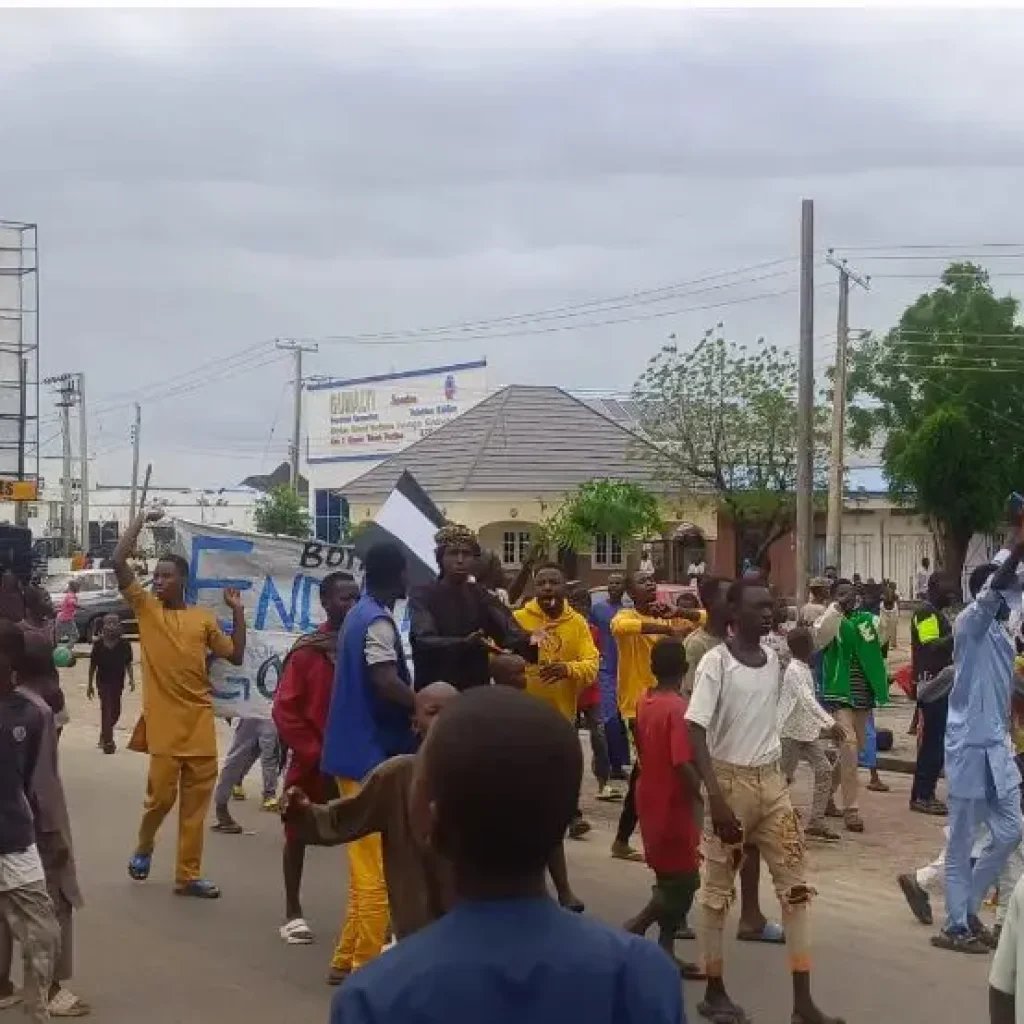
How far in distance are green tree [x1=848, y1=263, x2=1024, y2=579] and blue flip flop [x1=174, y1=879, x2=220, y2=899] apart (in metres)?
30.5

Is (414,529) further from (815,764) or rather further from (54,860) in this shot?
(54,860)

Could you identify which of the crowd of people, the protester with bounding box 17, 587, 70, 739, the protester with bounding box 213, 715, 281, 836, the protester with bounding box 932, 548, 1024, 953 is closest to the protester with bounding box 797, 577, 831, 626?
the crowd of people

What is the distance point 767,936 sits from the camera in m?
8.45

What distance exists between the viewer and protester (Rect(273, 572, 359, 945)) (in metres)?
8.12

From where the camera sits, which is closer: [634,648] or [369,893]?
[369,893]

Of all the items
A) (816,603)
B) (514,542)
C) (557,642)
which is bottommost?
(557,642)

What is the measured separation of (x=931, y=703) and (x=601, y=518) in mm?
21463

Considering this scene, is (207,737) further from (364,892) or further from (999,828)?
(999,828)

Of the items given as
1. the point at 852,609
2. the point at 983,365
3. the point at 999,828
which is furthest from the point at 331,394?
the point at 999,828

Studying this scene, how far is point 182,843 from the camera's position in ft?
29.9

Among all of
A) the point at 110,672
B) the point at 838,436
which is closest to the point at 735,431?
the point at 838,436

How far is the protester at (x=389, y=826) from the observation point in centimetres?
490

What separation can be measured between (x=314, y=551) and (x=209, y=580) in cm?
69

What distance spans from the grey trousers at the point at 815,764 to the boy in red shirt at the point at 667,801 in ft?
11.8
